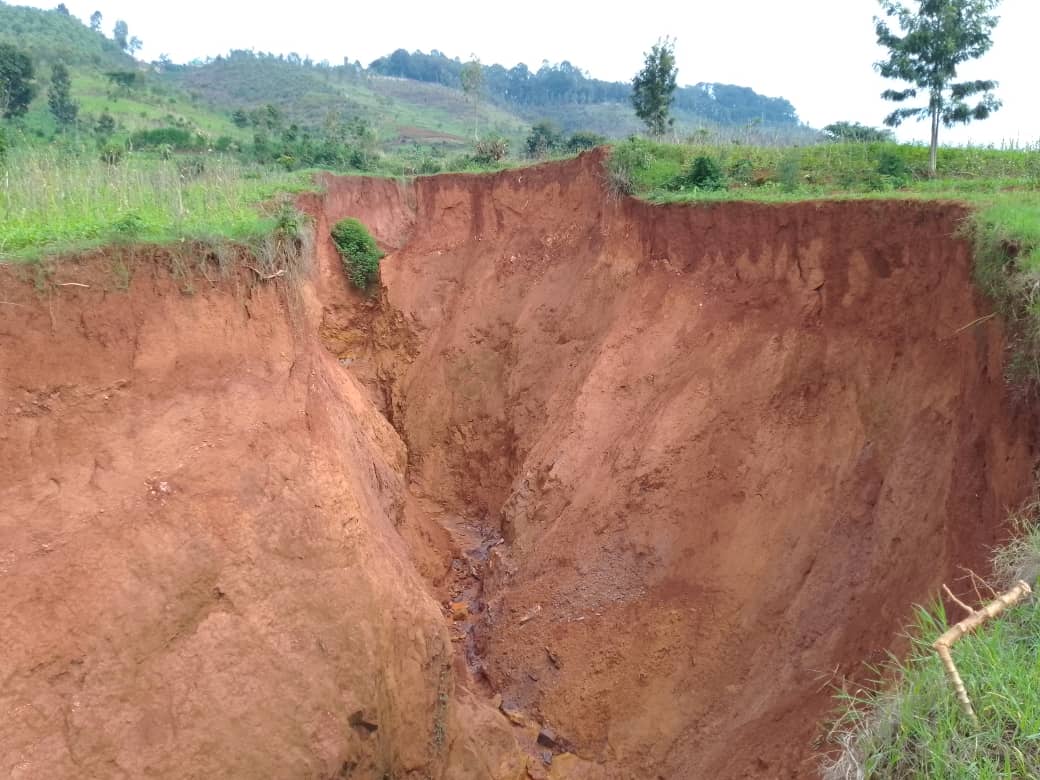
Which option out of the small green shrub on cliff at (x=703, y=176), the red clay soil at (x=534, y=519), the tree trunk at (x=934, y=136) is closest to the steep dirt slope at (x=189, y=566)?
the red clay soil at (x=534, y=519)

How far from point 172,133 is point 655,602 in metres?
32.2

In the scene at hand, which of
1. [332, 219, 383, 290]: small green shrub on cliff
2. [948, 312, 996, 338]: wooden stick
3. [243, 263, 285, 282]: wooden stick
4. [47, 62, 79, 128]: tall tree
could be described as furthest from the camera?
[47, 62, 79, 128]: tall tree

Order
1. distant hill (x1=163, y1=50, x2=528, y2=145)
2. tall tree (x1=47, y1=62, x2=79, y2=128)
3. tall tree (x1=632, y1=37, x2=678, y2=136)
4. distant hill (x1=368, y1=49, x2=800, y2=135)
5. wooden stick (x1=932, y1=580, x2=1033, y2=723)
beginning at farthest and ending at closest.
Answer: distant hill (x1=368, y1=49, x2=800, y2=135), distant hill (x1=163, y1=50, x2=528, y2=145), tall tree (x1=47, y1=62, x2=79, y2=128), tall tree (x1=632, y1=37, x2=678, y2=136), wooden stick (x1=932, y1=580, x2=1033, y2=723)

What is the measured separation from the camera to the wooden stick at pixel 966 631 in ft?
10.9

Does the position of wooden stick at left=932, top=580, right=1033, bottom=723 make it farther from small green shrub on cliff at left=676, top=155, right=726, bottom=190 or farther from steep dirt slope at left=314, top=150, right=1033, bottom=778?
small green shrub on cliff at left=676, top=155, right=726, bottom=190

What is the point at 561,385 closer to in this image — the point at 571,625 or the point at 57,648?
the point at 571,625

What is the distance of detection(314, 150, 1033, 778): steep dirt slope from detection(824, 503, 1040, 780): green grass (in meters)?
2.19

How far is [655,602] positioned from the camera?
8883 mm

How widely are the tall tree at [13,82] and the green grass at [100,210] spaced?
92.3 feet

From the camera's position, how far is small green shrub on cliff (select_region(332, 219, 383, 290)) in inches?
607

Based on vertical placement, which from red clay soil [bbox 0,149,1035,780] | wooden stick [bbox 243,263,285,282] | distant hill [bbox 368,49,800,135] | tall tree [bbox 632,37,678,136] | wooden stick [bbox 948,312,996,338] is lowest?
red clay soil [bbox 0,149,1035,780]

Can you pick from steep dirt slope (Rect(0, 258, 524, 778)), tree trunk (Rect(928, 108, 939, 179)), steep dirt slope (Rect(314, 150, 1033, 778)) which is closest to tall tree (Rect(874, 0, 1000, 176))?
tree trunk (Rect(928, 108, 939, 179))

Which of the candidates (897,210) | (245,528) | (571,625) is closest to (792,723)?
(571,625)

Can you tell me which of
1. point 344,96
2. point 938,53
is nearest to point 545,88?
point 344,96
